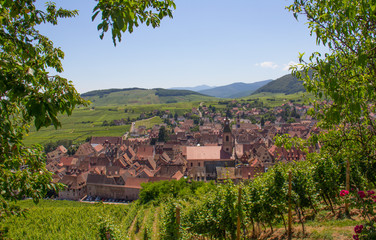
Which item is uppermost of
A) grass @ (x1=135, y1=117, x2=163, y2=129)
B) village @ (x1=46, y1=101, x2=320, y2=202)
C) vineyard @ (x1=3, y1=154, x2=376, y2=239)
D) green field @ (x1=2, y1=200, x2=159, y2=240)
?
vineyard @ (x1=3, y1=154, x2=376, y2=239)

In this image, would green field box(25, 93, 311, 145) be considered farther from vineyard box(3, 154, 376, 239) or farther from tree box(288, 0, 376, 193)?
tree box(288, 0, 376, 193)

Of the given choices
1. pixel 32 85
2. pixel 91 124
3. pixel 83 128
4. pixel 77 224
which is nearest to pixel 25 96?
pixel 32 85

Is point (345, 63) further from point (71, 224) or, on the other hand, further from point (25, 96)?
point (71, 224)

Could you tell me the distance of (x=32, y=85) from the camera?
11.1ft

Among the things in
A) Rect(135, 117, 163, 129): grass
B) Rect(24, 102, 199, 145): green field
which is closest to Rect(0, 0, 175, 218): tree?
Rect(24, 102, 199, 145): green field

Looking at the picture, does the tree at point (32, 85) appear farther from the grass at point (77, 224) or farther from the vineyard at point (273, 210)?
the grass at point (77, 224)

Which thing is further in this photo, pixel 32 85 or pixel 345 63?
pixel 345 63

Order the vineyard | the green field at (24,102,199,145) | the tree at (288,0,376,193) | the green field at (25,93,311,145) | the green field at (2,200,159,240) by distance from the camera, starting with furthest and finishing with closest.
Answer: the green field at (25,93,311,145)
the green field at (24,102,199,145)
the green field at (2,200,159,240)
the vineyard
the tree at (288,0,376,193)

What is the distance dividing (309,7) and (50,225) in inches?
1205

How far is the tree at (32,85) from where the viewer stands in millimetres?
2938

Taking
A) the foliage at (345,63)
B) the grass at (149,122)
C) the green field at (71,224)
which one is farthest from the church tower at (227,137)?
the grass at (149,122)

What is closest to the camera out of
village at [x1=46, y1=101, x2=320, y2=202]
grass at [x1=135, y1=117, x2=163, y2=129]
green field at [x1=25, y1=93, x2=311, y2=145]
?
village at [x1=46, y1=101, x2=320, y2=202]

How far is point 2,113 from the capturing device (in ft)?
12.4

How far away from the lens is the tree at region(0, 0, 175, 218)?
2.94 metres
